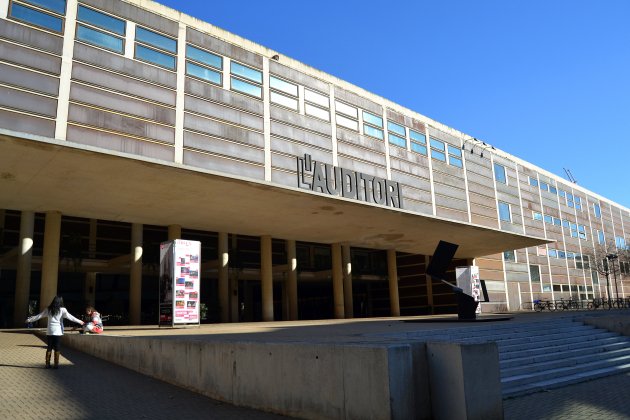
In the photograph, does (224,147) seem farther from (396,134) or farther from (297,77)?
(396,134)

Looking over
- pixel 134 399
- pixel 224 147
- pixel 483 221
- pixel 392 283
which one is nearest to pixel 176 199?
pixel 224 147

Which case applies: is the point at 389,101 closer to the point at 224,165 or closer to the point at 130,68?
the point at 224,165

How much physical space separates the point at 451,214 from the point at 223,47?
1820cm

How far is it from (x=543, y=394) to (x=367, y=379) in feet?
13.6

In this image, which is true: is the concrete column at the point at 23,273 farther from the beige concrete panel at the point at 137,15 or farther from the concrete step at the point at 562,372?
the concrete step at the point at 562,372

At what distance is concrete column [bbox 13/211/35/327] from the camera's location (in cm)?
2238

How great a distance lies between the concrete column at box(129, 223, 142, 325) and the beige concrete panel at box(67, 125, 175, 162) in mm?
8983

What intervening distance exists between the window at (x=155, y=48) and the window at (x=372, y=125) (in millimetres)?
11653

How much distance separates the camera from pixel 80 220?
3050 cm

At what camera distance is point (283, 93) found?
2486 centimetres

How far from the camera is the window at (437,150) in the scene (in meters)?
33.5

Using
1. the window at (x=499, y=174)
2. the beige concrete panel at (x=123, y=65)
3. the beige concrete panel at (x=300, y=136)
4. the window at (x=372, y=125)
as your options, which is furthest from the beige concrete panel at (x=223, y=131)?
the window at (x=499, y=174)

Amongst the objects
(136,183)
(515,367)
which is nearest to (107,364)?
(515,367)

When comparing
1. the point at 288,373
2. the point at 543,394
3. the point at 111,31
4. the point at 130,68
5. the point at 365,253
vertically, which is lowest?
the point at 543,394
